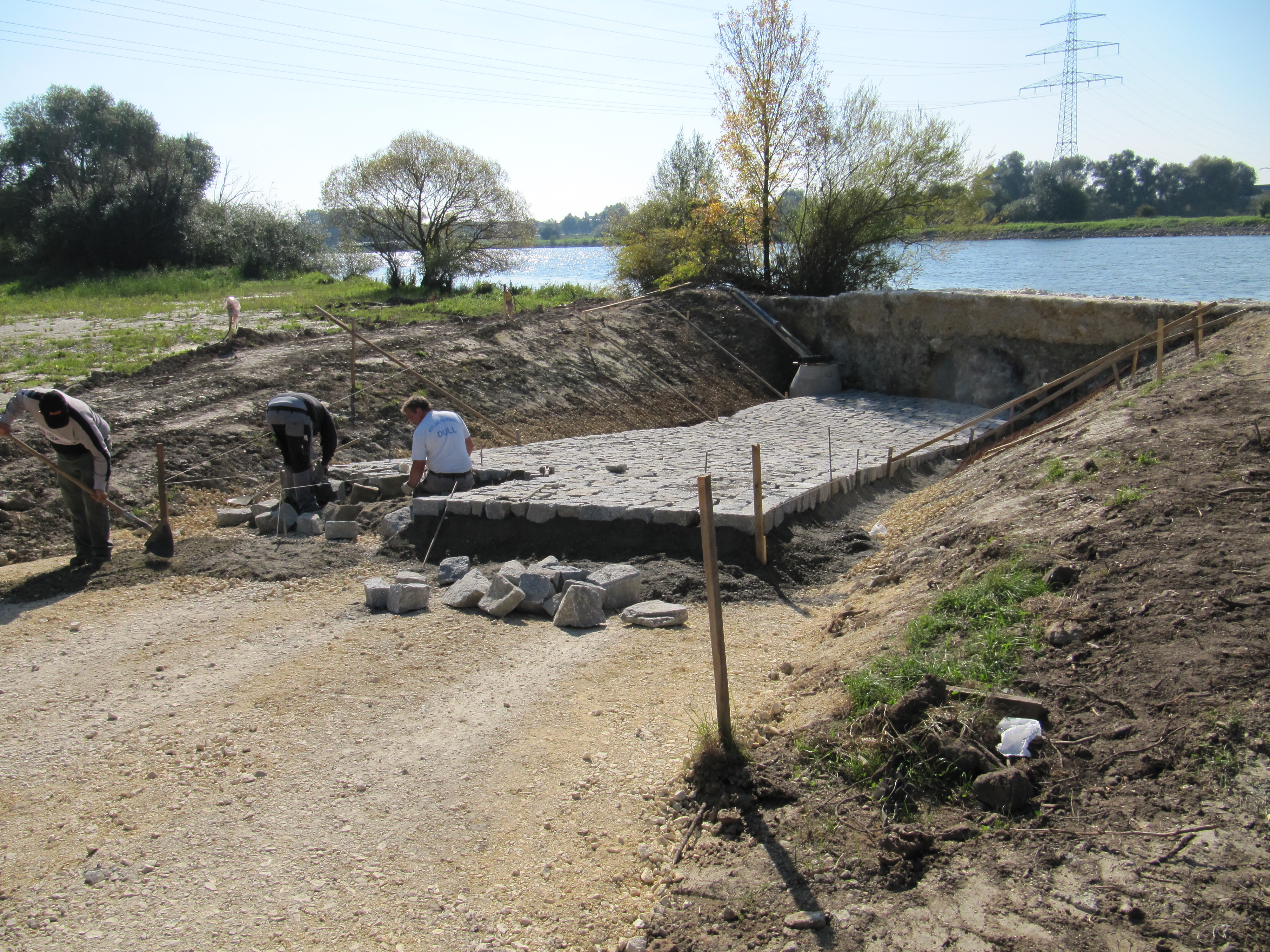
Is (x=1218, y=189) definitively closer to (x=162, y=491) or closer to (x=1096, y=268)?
(x=1096, y=268)

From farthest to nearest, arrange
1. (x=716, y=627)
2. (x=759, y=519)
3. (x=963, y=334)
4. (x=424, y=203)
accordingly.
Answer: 1. (x=424, y=203)
2. (x=963, y=334)
3. (x=759, y=519)
4. (x=716, y=627)

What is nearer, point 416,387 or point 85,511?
point 85,511

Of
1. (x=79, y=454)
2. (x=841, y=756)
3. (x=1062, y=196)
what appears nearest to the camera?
(x=841, y=756)

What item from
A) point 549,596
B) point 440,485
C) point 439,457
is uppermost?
point 439,457

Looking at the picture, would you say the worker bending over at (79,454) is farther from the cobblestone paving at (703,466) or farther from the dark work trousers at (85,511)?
the cobblestone paving at (703,466)

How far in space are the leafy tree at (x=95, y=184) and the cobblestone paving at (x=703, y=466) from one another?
1088 inches

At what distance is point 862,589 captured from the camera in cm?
711

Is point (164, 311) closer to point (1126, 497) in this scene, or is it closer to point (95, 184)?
point (95, 184)

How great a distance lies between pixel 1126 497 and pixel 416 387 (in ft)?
38.1

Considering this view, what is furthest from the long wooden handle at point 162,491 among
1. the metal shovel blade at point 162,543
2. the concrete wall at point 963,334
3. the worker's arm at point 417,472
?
the concrete wall at point 963,334

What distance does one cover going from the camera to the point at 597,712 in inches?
207

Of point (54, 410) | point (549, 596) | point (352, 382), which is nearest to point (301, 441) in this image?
point (54, 410)

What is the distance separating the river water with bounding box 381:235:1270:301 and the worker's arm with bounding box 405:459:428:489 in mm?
14218

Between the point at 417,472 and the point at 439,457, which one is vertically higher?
the point at 439,457
